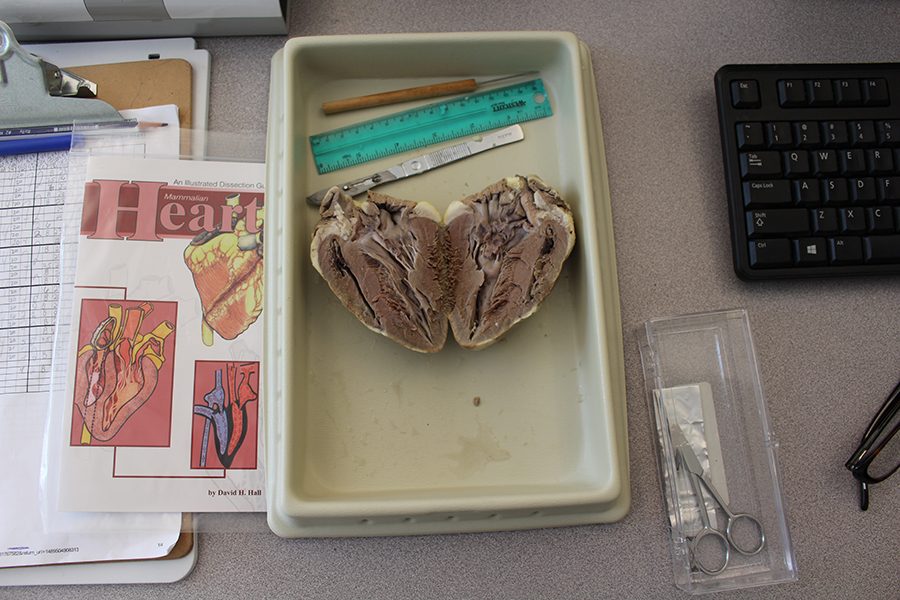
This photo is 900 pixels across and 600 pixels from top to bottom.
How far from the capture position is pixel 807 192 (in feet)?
2.12

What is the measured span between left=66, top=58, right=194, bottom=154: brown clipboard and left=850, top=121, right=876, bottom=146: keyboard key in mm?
671

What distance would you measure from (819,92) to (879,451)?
35 centimetres

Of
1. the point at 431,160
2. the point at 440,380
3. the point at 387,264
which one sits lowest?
the point at 440,380

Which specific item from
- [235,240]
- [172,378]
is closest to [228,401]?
[172,378]

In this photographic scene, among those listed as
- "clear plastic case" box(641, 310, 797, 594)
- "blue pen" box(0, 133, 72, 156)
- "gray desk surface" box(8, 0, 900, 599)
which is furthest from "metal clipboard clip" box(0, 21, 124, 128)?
"clear plastic case" box(641, 310, 797, 594)

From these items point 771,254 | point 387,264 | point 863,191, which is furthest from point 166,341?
point 863,191

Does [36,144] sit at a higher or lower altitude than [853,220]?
higher

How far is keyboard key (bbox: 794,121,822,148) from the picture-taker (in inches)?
25.7

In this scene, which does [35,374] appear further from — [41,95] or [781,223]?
[781,223]

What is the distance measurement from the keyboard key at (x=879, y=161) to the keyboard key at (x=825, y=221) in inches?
2.5

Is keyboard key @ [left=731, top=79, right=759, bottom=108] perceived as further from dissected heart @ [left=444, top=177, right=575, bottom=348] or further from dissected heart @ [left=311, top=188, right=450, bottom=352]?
dissected heart @ [left=311, top=188, right=450, bottom=352]

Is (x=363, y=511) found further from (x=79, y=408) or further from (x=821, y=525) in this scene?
(x=821, y=525)

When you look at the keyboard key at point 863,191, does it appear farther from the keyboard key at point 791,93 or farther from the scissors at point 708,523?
the scissors at point 708,523

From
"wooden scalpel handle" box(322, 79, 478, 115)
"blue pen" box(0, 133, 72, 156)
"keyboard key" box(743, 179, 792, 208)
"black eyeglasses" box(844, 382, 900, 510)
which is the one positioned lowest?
"black eyeglasses" box(844, 382, 900, 510)
